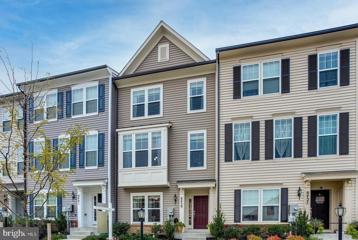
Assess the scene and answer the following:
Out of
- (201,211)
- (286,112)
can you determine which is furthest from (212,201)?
(286,112)

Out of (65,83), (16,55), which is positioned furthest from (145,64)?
(16,55)

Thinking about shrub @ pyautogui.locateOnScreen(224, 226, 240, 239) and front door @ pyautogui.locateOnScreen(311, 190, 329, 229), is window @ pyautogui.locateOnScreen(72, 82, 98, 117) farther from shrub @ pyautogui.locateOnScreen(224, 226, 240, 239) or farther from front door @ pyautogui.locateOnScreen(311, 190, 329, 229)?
front door @ pyautogui.locateOnScreen(311, 190, 329, 229)

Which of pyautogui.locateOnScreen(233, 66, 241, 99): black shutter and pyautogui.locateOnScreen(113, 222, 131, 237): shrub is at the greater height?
pyautogui.locateOnScreen(233, 66, 241, 99): black shutter

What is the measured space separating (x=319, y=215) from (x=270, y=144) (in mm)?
4017

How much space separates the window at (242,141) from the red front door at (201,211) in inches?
133

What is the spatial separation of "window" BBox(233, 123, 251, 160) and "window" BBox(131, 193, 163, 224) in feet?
16.8

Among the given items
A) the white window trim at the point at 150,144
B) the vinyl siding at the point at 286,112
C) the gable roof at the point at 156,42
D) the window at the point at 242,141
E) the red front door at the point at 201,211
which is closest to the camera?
the vinyl siding at the point at 286,112

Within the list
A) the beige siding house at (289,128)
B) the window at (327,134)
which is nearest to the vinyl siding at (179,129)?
the beige siding house at (289,128)

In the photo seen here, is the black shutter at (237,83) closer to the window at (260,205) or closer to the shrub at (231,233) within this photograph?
the window at (260,205)

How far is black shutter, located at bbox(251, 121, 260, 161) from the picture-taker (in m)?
20.5

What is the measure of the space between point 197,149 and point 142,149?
3.24 meters

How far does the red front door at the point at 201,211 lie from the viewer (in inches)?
888

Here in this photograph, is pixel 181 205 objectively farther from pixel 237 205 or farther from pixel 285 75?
pixel 285 75

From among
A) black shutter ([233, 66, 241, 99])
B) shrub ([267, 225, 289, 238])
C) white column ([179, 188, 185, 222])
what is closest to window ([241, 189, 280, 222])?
shrub ([267, 225, 289, 238])
